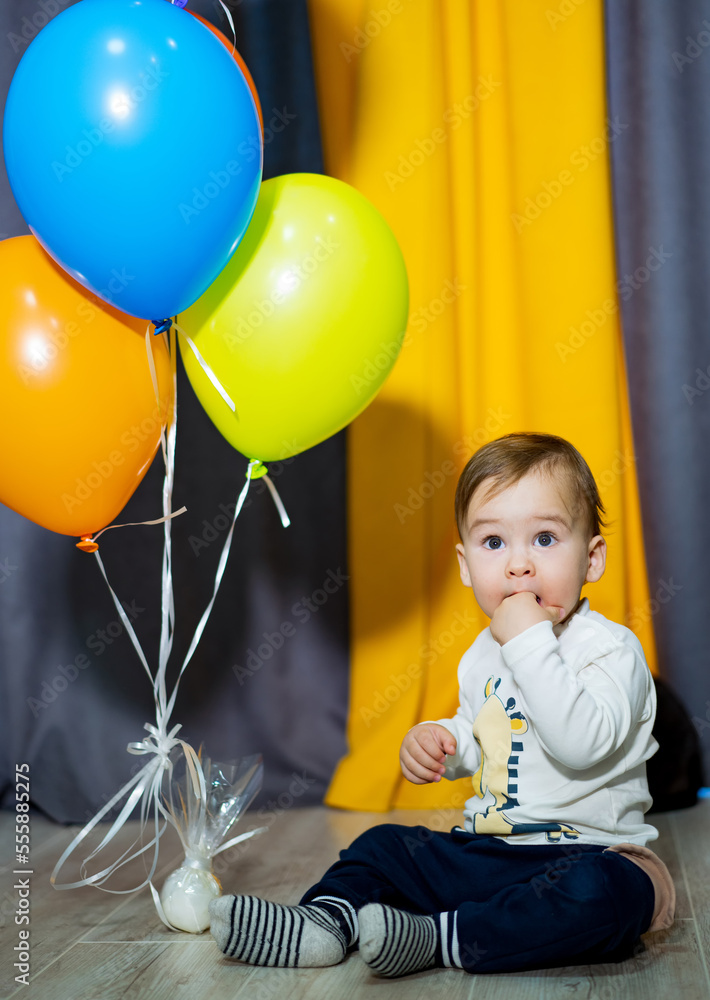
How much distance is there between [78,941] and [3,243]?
33.6 inches

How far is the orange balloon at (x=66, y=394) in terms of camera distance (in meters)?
1.15

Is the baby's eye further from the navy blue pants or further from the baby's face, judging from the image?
the navy blue pants

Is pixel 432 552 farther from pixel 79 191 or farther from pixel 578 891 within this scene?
pixel 79 191

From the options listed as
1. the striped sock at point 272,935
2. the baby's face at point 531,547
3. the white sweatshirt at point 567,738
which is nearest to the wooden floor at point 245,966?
the striped sock at point 272,935

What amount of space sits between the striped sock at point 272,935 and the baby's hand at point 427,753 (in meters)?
0.22

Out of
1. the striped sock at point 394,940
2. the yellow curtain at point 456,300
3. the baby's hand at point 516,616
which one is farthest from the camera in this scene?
the yellow curtain at point 456,300

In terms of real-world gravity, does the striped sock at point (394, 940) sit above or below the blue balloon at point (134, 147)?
below

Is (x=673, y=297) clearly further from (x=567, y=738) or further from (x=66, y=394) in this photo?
(x=66, y=394)

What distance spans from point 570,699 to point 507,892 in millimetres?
219

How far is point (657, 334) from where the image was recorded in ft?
5.88

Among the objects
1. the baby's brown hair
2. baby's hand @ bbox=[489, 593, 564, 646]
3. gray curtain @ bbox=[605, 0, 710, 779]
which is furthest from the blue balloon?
gray curtain @ bbox=[605, 0, 710, 779]

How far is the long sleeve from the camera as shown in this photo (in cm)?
108

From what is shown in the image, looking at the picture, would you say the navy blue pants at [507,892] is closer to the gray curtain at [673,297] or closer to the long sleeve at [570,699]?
the long sleeve at [570,699]

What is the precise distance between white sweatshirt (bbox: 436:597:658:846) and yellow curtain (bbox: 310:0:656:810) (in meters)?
0.54
